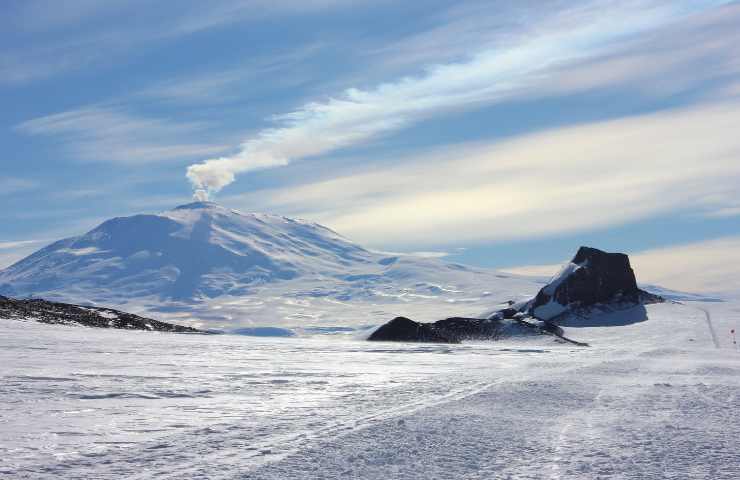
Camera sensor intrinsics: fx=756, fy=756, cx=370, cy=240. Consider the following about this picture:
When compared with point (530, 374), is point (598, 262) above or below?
above

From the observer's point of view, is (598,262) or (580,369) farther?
(598,262)

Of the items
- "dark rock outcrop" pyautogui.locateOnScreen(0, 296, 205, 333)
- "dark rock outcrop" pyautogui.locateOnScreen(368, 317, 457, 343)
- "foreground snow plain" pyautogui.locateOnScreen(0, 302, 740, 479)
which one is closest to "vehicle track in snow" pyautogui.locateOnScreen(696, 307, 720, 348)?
"dark rock outcrop" pyautogui.locateOnScreen(368, 317, 457, 343)

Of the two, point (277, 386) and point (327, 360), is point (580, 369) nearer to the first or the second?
point (327, 360)

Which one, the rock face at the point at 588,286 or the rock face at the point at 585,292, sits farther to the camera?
the rock face at the point at 588,286

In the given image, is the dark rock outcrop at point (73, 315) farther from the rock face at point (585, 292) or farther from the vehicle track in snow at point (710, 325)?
the vehicle track in snow at point (710, 325)

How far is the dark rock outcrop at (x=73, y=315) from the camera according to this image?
3759cm

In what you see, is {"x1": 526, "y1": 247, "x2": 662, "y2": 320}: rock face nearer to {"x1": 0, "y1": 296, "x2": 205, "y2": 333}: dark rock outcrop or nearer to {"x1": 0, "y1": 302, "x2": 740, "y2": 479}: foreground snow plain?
{"x1": 0, "y1": 296, "x2": 205, "y2": 333}: dark rock outcrop

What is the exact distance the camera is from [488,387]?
18156 millimetres

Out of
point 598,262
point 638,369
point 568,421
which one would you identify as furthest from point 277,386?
point 598,262

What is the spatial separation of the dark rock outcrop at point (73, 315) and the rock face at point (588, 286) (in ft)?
135

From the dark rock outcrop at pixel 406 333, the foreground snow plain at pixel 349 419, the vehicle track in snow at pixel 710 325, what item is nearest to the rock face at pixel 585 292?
the vehicle track in snow at pixel 710 325

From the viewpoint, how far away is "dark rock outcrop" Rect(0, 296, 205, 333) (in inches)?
1480

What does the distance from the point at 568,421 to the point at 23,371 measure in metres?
12.5

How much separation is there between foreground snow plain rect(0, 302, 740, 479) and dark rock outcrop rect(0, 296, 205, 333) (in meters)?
12.9
